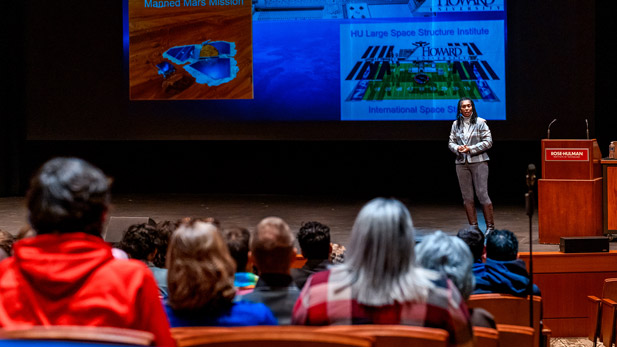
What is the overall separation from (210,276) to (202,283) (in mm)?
29

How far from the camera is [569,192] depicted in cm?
598

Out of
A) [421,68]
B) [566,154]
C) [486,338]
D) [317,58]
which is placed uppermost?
[317,58]

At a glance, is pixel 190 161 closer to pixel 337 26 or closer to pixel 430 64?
pixel 337 26

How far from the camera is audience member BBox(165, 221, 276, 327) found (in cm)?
192

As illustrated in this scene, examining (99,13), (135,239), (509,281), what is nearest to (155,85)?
(99,13)

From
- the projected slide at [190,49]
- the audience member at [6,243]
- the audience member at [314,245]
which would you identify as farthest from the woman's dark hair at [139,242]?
the projected slide at [190,49]

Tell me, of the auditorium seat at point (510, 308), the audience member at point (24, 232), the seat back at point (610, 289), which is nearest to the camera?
the audience member at point (24, 232)

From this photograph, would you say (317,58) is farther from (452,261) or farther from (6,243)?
(452,261)

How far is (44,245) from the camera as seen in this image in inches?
61.6

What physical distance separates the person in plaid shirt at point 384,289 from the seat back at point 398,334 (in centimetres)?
17

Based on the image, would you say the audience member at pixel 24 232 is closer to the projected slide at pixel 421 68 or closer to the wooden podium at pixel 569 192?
the wooden podium at pixel 569 192

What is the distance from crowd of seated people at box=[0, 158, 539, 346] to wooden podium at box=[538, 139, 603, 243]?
3.63 metres

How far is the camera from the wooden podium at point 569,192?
5941mm

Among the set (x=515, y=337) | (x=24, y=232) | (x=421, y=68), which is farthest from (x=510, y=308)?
(x=421, y=68)
